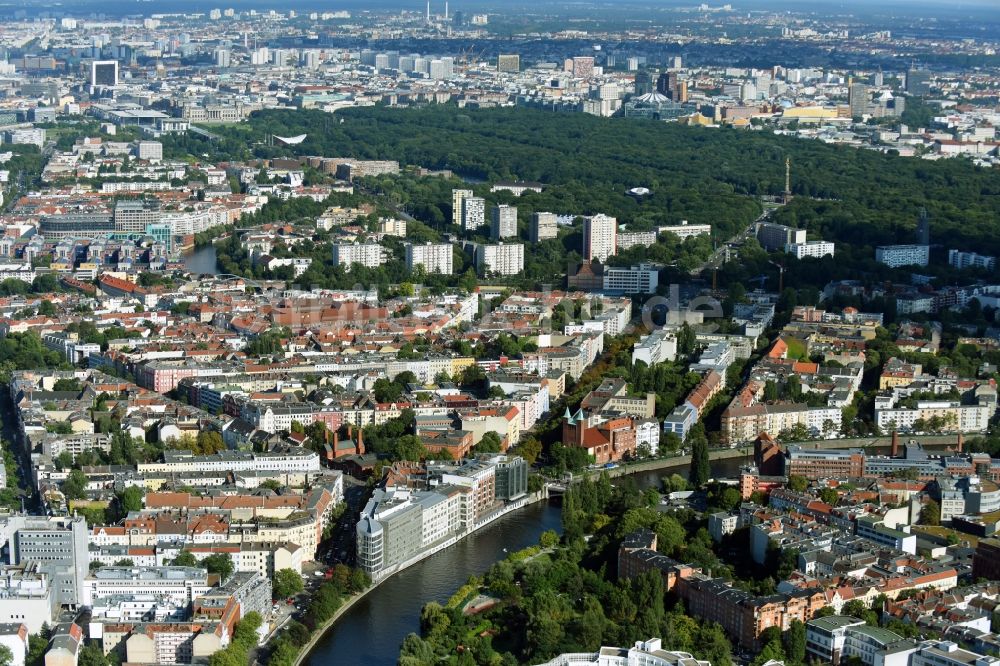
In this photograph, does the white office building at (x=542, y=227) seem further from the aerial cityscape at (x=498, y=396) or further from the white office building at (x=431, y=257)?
the white office building at (x=431, y=257)

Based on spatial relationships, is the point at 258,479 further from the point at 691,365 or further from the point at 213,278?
the point at 213,278

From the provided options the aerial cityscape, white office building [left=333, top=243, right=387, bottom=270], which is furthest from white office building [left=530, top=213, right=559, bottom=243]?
white office building [left=333, top=243, right=387, bottom=270]

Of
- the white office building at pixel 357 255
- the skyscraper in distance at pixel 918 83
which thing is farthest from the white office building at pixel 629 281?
the skyscraper in distance at pixel 918 83

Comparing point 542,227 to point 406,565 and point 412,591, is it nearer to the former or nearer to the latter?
point 406,565

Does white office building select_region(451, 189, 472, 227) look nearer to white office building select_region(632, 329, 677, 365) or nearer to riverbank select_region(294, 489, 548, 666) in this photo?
white office building select_region(632, 329, 677, 365)

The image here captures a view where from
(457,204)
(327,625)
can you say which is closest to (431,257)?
(457,204)
